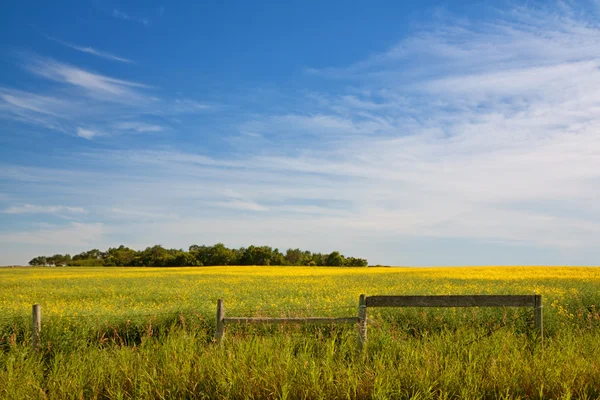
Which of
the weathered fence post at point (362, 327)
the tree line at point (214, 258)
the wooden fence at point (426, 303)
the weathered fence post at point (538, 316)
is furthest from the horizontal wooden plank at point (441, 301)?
the tree line at point (214, 258)

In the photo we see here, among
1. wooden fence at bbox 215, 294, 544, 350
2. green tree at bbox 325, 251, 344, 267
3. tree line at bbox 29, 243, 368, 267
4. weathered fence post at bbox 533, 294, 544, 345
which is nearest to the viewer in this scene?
wooden fence at bbox 215, 294, 544, 350

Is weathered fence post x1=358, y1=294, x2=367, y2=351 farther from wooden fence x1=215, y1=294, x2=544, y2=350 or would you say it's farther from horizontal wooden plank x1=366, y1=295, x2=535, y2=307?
horizontal wooden plank x1=366, y1=295, x2=535, y2=307

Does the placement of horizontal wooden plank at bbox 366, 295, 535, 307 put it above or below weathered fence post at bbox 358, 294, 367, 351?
above

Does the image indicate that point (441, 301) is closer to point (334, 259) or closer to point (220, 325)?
point (220, 325)

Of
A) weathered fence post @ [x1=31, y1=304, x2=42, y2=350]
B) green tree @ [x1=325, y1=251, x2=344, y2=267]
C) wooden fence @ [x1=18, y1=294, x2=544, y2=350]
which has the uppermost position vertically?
wooden fence @ [x1=18, y1=294, x2=544, y2=350]

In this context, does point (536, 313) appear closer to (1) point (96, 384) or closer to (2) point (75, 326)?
(1) point (96, 384)

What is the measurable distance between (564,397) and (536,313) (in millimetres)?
4425

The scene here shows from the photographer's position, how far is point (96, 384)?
707 cm

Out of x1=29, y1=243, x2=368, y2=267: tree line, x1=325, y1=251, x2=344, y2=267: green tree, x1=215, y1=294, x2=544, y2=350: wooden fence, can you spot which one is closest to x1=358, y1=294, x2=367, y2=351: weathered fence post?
x1=215, y1=294, x2=544, y2=350: wooden fence

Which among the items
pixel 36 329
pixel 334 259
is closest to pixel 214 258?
pixel 334 259

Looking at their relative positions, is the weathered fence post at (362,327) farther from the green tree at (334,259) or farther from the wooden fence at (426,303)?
the green tree at (334,259)

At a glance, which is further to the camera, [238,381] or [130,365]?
[130,365]

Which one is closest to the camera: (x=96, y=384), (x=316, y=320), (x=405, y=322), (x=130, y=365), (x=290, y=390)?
(x=290, y=390)

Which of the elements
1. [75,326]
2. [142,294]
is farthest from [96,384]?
[142,294]
